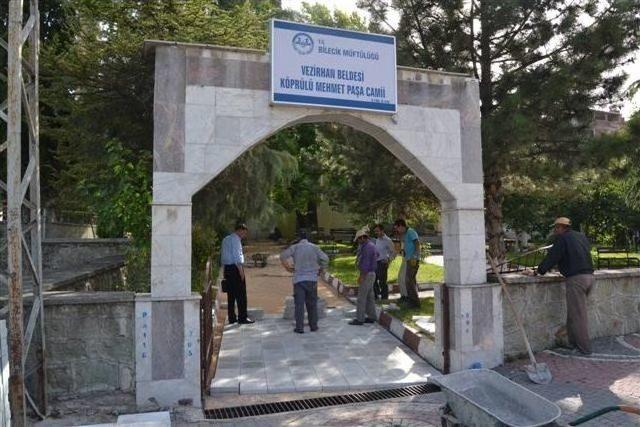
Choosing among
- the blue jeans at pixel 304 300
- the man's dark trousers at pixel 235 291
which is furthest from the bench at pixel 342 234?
the blue jeans at pixel 304 300

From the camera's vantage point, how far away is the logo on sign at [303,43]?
19.4 feet

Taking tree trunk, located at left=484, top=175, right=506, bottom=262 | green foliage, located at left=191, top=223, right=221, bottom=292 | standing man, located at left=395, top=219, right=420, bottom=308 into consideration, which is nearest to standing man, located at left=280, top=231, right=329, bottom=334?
standing man, located at left=395, top=219, right=420, bottom=308

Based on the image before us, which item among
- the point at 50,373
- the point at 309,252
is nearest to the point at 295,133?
the point at 309,252

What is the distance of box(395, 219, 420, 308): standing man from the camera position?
974 cm

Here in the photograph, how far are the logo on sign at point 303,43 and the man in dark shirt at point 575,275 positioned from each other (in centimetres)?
415

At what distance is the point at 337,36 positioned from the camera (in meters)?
6.11

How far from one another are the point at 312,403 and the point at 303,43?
399 centimetres

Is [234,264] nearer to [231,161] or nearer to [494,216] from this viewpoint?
[231,161]

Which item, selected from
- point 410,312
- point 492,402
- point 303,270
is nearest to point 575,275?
point 410,312

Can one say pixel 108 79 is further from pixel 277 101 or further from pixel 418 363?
pixel 418 363

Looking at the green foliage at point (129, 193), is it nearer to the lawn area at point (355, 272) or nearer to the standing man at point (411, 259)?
the standing man at point (411, 259)

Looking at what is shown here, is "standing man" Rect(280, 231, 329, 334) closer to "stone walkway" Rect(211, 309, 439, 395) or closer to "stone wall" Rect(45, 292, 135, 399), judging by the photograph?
"stone walkway" Rect(211, 309, 439, 395)

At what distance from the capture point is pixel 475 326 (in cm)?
654

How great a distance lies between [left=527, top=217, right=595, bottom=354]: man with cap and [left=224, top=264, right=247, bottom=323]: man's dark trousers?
189 inches
